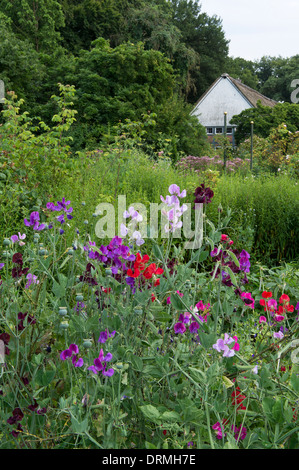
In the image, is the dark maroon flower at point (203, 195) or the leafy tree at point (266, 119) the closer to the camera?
the dark maroon flower at point (203, 195)

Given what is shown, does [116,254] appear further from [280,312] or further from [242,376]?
[280,312]

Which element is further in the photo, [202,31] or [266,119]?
[202,31]

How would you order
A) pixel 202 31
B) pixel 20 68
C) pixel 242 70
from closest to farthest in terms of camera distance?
pixel 20 68, pixel 202 31, pixel 242 70

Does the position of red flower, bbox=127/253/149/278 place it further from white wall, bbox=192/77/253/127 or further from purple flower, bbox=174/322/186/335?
white wall, bbox=192/77/253/127

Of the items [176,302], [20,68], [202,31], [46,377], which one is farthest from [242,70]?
[46,377]

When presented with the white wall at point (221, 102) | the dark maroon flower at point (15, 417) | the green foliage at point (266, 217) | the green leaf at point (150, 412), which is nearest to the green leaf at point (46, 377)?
the dark maroon flower at point (15, 417)

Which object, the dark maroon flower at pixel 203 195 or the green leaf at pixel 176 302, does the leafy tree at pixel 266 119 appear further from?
the green leaf at pixel 176 302

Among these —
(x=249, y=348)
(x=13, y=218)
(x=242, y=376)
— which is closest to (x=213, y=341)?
(x=242, y=376)

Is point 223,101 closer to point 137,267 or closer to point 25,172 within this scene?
point 25,172

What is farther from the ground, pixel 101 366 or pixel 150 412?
pixel 101 366

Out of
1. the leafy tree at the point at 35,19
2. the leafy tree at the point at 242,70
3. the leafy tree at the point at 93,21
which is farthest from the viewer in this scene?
the leafy tree at the point at 242,70

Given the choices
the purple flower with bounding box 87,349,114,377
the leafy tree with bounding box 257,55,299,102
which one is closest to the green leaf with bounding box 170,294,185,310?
the purple flower with bounding box 87,349,114,377

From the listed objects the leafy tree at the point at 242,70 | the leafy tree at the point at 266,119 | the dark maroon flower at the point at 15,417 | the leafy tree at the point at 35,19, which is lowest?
the dark maroon flower at the point at 15,417
